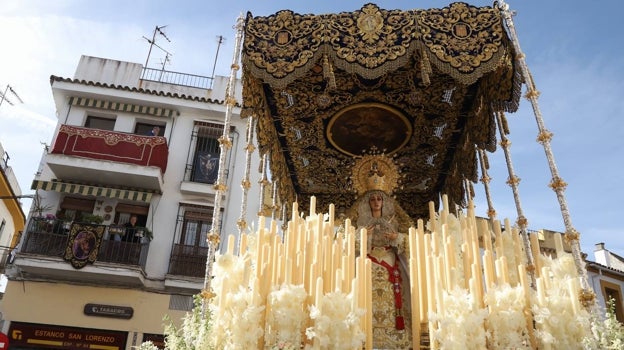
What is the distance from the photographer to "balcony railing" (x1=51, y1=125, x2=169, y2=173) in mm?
14617

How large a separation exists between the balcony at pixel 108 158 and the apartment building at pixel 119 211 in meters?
0.03

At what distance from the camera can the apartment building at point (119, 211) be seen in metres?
13.3

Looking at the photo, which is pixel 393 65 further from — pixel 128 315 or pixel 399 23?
pixel 128 315

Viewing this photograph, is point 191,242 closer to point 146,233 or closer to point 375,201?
point 146,233

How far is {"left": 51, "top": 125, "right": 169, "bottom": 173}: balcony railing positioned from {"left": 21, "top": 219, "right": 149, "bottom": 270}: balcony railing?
2.24 meters

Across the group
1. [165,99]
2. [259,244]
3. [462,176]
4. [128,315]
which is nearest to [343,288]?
[259,244]

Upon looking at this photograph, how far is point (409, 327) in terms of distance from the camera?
5.67 m

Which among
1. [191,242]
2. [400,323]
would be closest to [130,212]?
[191,242]

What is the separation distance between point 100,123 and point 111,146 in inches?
77.7

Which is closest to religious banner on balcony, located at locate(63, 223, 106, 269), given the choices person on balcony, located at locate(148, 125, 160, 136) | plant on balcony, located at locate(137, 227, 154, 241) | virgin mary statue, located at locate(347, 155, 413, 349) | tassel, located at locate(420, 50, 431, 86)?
plant on balcony, located at locate(137, 227, 154, 241)

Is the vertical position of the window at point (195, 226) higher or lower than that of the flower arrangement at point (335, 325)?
higher

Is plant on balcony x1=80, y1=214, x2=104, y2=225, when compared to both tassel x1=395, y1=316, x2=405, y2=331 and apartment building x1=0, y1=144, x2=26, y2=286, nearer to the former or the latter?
apartment building x1=0, y1=144, x2=26, y2=286

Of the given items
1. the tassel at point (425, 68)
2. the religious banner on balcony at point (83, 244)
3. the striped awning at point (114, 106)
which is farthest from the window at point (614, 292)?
the religious banner on balcony at point (83, 244)

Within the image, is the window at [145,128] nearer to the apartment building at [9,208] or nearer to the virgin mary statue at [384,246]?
the apartment building at [9,208]
